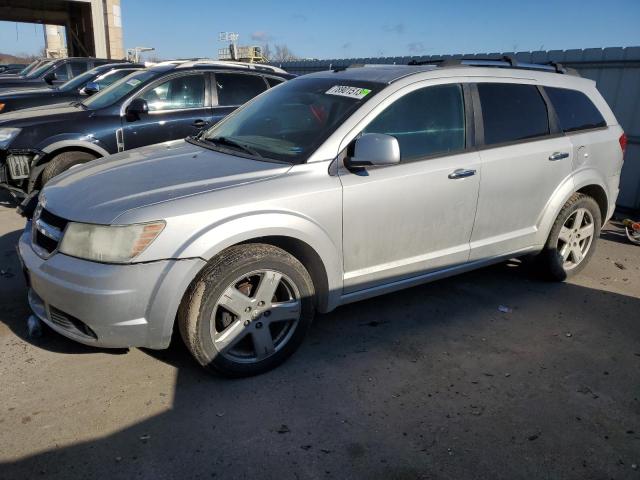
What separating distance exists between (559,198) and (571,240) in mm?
570

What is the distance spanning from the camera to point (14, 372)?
312 centimetres

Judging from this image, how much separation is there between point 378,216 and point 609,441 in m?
1.74

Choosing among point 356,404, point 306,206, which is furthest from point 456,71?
point 356,404

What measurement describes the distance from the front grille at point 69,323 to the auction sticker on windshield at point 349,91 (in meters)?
2.15

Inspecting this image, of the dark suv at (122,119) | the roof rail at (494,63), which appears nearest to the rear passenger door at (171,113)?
the dark suv at (122,119)

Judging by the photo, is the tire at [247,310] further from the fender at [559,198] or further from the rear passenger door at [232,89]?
the rear passenger door at [232,89]

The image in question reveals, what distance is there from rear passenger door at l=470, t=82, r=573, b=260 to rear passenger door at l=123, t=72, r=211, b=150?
3.52m

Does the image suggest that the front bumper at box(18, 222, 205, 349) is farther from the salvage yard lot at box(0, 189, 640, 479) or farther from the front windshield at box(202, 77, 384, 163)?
the front windshield at box(202, 77, 384, 163)

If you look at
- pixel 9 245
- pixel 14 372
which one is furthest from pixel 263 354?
pixel 9 245

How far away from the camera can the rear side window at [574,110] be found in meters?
4.43

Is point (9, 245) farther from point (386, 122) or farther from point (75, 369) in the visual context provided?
point (386, 122)

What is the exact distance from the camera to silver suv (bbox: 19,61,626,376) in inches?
108

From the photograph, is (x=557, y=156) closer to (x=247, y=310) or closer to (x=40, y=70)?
(x=247, y=310)

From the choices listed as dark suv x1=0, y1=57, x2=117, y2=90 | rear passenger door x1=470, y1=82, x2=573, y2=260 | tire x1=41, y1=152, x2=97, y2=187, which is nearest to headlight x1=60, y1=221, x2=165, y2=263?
rear passenger door x1=470, y1=82, x2=573, y2=260
